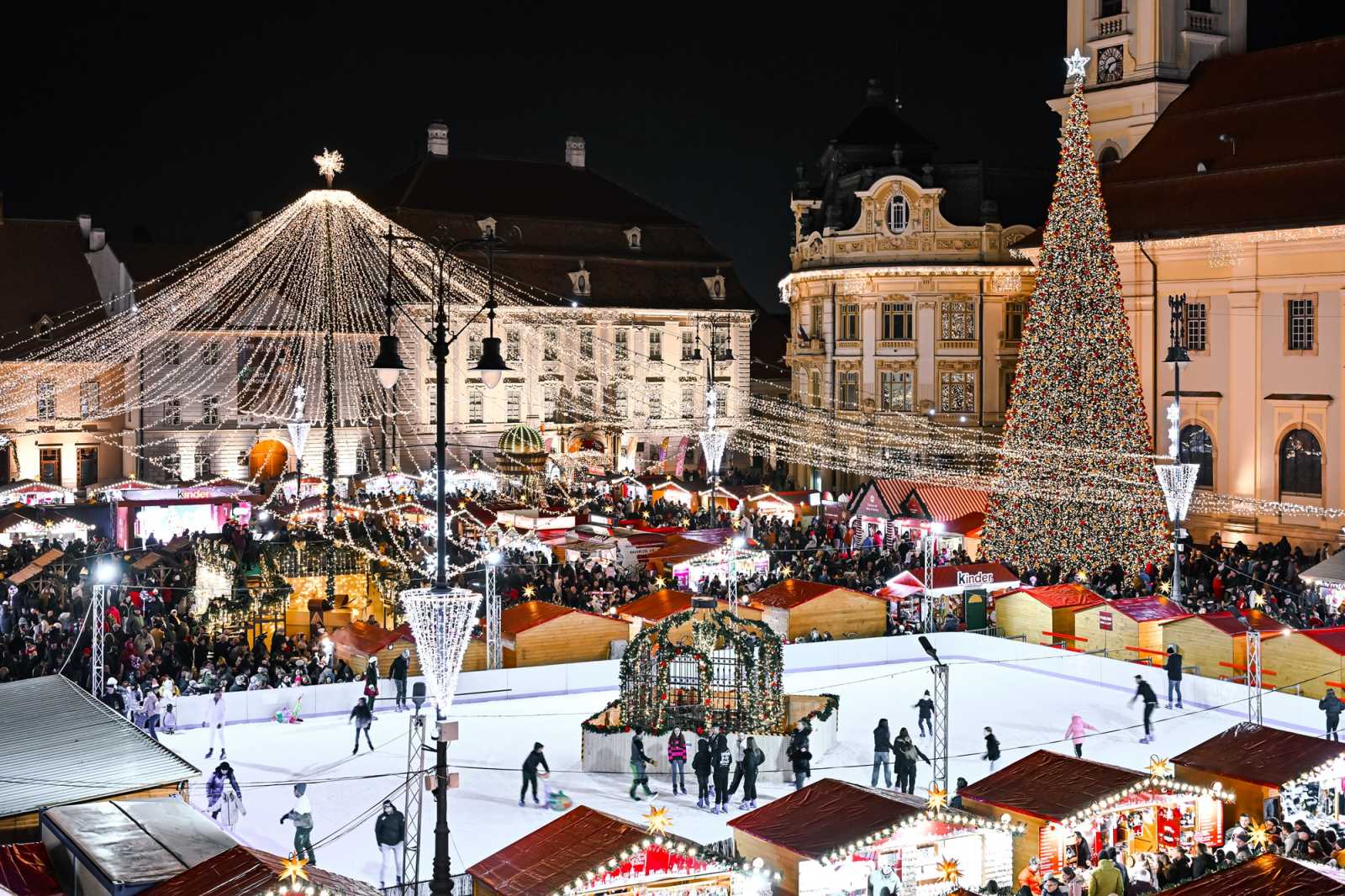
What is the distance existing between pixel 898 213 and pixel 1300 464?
60.8ft

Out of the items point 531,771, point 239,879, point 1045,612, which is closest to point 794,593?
point 1045,612

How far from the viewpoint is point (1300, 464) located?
39250 mm

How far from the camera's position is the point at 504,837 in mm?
18156

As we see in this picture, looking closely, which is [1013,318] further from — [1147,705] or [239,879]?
[239,879]

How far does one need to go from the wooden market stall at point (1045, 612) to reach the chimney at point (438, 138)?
3756cm

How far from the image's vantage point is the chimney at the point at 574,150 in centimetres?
6675

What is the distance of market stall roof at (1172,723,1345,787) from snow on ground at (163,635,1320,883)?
284 cm

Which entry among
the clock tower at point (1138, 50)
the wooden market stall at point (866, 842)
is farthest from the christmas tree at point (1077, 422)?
the wooden market stall at point (866, 842)

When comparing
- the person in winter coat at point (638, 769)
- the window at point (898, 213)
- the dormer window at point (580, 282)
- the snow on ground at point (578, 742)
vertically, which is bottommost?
the snow on ground at point (578, 742)

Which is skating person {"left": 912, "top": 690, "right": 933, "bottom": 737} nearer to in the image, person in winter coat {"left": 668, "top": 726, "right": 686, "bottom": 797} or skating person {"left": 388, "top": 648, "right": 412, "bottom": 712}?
person in winter coat {"left": 668, "top": 726, "right": 686, "bottom": 797}

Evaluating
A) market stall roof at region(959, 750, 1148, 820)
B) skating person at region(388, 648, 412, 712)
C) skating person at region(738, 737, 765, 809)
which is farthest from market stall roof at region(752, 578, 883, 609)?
market stall roof at region(959, 750, 1148, 820)

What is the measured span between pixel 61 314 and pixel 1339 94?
40.6m

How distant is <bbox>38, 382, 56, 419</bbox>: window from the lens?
5100 cm

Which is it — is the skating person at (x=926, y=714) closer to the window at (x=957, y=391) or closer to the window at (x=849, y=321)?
the window at (x=957, y=391)
